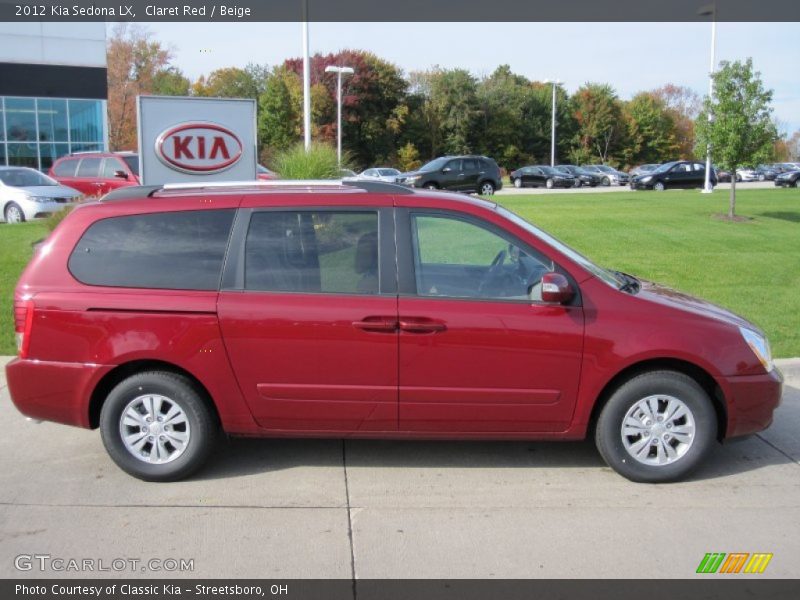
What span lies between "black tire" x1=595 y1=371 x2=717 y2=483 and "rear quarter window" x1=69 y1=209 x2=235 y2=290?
2467 mm

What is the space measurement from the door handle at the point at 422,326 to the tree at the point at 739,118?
58.1 feet

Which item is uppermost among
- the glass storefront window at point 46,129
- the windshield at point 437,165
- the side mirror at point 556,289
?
the glass storefront window at point 46,129

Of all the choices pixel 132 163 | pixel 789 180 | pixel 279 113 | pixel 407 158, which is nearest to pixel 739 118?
pixel 132 163

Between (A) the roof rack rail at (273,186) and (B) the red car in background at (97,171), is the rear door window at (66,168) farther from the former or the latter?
(A) the roof rack rail at (273,186)

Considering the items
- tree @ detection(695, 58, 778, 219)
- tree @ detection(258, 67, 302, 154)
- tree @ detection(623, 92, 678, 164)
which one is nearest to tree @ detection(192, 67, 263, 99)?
tree @ detection(258, 67, 302, 154)

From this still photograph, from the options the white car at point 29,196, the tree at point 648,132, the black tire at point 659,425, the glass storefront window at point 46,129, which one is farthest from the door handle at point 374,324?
the tree at point 648,132

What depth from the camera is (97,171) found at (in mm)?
19859

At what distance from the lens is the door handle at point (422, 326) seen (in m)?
4.72

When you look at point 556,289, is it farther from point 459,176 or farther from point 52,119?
point 52,119

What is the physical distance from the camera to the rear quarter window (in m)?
4.88

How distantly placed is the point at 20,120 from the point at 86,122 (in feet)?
10.2

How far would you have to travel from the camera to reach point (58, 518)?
14.5 feet

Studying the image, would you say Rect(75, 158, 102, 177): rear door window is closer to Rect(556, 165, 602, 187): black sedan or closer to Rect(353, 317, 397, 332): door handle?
Rect(353, 317, 397, 332): door handle
